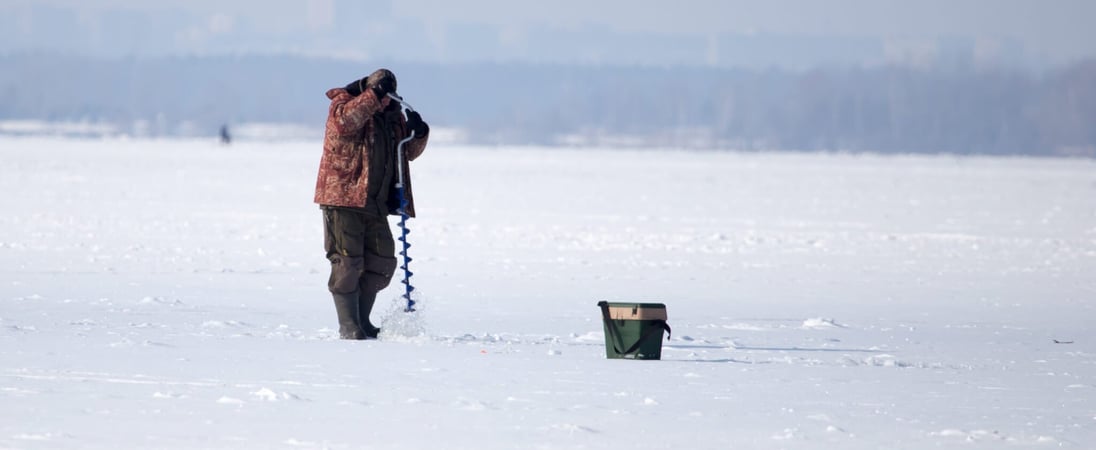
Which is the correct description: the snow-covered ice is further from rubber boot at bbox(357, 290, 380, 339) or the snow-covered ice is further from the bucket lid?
the bucket lid

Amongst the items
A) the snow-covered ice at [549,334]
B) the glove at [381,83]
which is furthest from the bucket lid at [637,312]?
the glove at [381,83]

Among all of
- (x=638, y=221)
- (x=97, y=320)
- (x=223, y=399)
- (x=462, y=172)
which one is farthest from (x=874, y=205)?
(x=223, y=399)

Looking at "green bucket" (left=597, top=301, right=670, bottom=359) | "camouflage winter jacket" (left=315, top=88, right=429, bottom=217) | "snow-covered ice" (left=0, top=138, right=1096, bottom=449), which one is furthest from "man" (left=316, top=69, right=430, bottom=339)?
"green bucket" (left=597, top=301, right=670, bottom=359)

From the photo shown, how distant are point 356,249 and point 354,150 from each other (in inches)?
19.2

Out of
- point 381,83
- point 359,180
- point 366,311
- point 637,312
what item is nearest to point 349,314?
point 366,311

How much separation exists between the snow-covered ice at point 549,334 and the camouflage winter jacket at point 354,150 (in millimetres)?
709

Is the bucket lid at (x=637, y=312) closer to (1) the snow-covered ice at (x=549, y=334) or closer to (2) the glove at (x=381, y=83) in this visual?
(1) the snow-covered ice at (x=549, y=334)

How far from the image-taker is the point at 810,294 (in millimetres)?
13422

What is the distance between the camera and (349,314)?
8.90 metres

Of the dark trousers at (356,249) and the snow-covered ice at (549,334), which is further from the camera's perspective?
A: the dark trousers at (356,249)

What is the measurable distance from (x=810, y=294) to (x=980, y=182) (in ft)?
102

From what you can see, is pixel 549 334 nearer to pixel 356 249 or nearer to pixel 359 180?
pixel 356 249

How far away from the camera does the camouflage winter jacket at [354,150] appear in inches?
342

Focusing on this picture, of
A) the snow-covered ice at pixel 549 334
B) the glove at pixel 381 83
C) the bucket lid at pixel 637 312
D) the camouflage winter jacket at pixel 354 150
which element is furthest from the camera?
the glove at pixel 381 83
